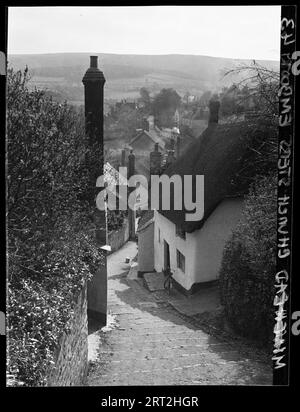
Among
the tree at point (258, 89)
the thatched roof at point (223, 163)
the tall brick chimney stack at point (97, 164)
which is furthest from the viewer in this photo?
the tall brick chimney stack at point (97, 164)

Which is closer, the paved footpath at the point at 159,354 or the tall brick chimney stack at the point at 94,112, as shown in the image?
the paved footpath at the point at 159,354

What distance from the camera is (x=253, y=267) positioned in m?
8.77

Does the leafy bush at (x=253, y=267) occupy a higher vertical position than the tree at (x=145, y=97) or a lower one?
lower

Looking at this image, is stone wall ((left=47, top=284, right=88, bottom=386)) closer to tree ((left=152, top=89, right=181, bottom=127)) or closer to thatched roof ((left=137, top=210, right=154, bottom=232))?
tree ((left=152, top=89, right=181, bottom=127))

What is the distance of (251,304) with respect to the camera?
932 cm

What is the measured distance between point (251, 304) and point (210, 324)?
3.46 ft

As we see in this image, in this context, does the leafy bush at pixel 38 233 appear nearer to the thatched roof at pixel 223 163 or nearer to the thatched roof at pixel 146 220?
the thatched roof at pixel 223 163

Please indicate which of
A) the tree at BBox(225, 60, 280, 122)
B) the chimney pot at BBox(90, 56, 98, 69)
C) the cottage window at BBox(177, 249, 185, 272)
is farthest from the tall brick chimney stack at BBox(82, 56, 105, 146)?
the cottage window at BBox(177, 249, 185, 272)

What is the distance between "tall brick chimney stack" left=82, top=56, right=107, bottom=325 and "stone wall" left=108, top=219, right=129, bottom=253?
6831mm

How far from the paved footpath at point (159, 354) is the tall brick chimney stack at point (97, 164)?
1.34 ft

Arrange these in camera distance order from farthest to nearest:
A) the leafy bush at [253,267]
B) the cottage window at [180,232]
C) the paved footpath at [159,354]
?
the cottage window at [180,232] < the leafy bush at [253,267] < the paved footpath at [159,354]

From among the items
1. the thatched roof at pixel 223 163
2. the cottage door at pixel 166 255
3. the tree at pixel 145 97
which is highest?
the tree at pixel 145 97

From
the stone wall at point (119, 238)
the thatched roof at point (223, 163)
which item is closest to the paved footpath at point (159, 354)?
the thatched roof at point (223, 163)

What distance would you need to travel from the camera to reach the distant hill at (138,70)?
5969 millimetres
